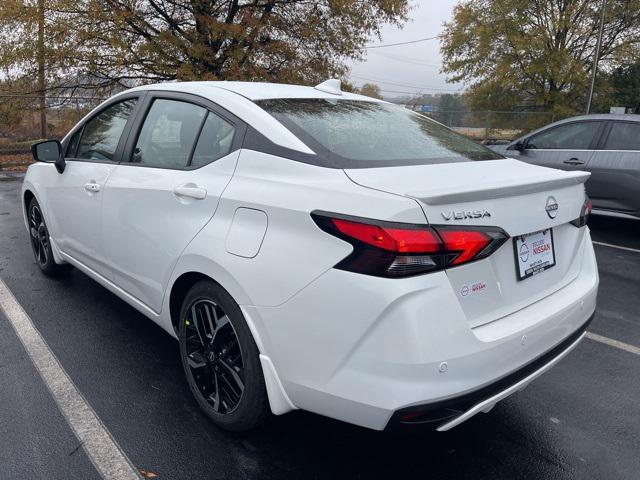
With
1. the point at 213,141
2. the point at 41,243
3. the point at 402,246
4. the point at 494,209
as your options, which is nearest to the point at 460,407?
the point at 402,246

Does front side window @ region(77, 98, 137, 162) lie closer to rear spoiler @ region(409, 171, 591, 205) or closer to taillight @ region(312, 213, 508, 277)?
taillight @ region(312, 213, 508, 277)

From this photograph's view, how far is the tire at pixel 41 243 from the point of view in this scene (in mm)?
4328

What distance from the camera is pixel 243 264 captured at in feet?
6.90

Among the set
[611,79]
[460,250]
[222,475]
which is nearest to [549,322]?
[460,250]

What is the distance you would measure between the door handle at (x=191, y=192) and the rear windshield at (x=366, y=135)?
1.60 feet

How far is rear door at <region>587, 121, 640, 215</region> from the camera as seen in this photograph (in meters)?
6.41

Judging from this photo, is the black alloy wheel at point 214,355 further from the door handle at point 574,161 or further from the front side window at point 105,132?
the door handle at point 574,161

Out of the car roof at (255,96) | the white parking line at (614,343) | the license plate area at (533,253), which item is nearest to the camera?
the license plate area at (533,253)

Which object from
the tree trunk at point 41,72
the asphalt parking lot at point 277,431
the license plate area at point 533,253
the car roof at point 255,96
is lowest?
the asphalt parking lot at point 277,431

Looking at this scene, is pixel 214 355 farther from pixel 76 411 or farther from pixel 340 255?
pixel 340 255

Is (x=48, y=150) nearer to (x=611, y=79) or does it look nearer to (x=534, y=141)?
(x=534, y=141)

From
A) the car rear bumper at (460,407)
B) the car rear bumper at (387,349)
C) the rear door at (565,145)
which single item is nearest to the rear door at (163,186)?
the car rear bumper at (387,349)

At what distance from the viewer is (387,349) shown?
176 centimetres

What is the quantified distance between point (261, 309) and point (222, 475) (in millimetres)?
739
